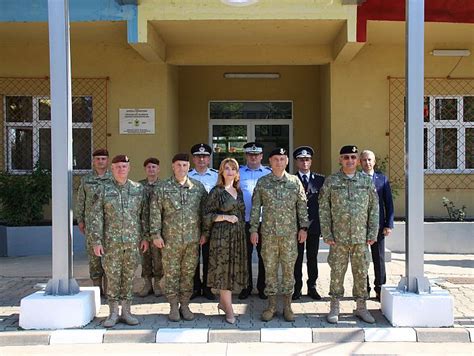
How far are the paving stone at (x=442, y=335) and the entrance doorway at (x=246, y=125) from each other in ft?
22.0

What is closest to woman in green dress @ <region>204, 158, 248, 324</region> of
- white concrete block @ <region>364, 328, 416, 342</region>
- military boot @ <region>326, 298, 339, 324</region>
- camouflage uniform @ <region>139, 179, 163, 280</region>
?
military boot @ <region>326, 298, 339, 324</region>

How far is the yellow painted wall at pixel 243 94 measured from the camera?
1140cm

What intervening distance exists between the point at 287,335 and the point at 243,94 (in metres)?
7.10

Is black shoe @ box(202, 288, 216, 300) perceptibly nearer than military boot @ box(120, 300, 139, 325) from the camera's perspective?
No

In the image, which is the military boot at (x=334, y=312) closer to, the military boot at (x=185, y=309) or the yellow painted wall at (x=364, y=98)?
the military boot at (x=185, y=309)

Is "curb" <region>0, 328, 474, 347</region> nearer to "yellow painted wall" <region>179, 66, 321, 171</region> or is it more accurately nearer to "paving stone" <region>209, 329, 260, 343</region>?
"paving stone" <region>209, 329, 260, 343</region>

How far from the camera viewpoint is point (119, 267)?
209 inches

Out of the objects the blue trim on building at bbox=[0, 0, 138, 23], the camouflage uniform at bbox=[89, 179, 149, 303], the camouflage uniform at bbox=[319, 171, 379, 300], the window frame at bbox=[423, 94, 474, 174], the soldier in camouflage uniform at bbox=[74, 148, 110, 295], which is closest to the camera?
the camouflage uniform at bbox=[89, 179, 149, 303]

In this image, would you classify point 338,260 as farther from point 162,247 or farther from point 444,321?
point 162,247

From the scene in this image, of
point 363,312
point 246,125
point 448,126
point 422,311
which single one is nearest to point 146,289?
point 363,312

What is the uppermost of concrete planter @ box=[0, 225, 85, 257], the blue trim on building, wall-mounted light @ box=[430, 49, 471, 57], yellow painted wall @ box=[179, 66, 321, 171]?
the blue trim on building

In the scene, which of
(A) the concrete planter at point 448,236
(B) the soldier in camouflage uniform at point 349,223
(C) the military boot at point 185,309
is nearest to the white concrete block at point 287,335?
(B) the soldier in camouflage uniform at point 349,223

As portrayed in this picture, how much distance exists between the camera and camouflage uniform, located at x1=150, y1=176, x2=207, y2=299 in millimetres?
5316

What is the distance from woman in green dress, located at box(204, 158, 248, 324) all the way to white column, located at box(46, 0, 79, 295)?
1415 mm
